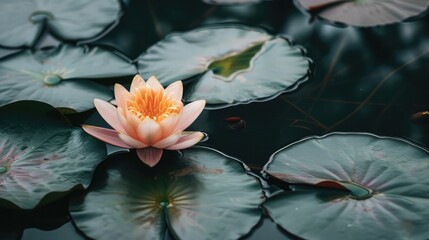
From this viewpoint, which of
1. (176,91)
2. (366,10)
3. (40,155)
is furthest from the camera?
(366,10)

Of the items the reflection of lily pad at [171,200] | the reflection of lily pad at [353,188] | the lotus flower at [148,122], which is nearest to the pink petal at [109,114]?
the lotus flower at [148,122]

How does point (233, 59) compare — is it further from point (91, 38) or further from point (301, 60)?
point (91, 38)

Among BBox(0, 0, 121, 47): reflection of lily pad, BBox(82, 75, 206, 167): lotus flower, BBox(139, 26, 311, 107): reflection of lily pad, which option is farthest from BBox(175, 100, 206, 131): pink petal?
BBox(0, 0, 121, 47): reflection of lily pad

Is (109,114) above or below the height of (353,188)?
above

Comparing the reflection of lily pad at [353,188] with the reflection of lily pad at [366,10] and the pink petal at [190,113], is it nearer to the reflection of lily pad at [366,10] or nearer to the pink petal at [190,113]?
the pink petal at [190,113]

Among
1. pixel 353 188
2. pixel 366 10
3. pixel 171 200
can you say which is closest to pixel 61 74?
pixel 171 200

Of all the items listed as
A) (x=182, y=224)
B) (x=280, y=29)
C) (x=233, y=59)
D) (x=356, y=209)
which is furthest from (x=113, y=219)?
(x=280, y=29)

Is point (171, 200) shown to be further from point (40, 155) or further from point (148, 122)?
point (40, 155)

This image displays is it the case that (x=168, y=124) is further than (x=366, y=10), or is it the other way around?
(x=366, y=10)

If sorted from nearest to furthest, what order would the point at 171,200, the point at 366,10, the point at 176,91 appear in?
1. the point at 171,200
2. the point at 176,91
3. the point at 366,10
